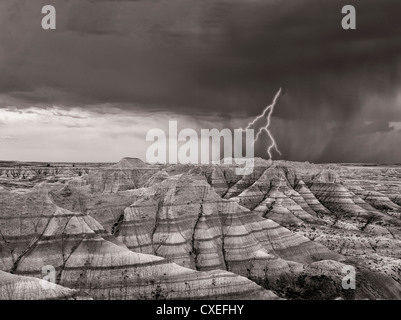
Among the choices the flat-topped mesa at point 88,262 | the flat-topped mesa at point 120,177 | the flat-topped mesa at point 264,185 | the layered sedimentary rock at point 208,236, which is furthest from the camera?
the flat-topped mesa at point 264,185

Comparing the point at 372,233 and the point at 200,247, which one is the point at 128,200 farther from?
the point at 372,233

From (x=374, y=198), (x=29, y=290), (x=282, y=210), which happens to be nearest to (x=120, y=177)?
(x=282, y=210)

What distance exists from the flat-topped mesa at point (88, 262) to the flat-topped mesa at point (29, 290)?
Result: 10097 mm

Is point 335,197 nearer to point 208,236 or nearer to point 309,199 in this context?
point 309,199

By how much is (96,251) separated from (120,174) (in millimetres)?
A: 83409

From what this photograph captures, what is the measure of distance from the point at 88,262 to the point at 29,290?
1441 centimetres

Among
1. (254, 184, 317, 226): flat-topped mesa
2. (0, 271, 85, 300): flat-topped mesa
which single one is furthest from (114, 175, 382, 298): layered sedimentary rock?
(254, 184, 317, 226): flat-topped mesa

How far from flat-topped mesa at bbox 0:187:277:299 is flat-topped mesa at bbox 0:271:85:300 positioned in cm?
1010

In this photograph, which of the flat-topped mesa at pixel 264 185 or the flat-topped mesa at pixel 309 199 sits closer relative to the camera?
the flat-topped mesa at pixel 264 185

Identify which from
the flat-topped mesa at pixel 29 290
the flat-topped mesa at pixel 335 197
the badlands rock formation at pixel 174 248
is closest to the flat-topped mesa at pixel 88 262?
the badlands rock formation at pixel 174 248

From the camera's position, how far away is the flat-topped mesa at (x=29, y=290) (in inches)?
1829

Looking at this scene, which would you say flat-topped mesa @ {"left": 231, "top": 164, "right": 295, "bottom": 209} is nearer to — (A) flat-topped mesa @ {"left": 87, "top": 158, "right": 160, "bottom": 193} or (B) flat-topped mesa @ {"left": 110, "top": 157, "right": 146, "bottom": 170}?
(A) flat-topped mesa @ {"left": 87, "top": 158, "right": 160, "bottom": 193}

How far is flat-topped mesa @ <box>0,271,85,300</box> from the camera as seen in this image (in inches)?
1829

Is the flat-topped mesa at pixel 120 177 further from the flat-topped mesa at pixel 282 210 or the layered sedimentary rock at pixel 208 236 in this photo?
the layered sedimentary rock at pixel 208 236
